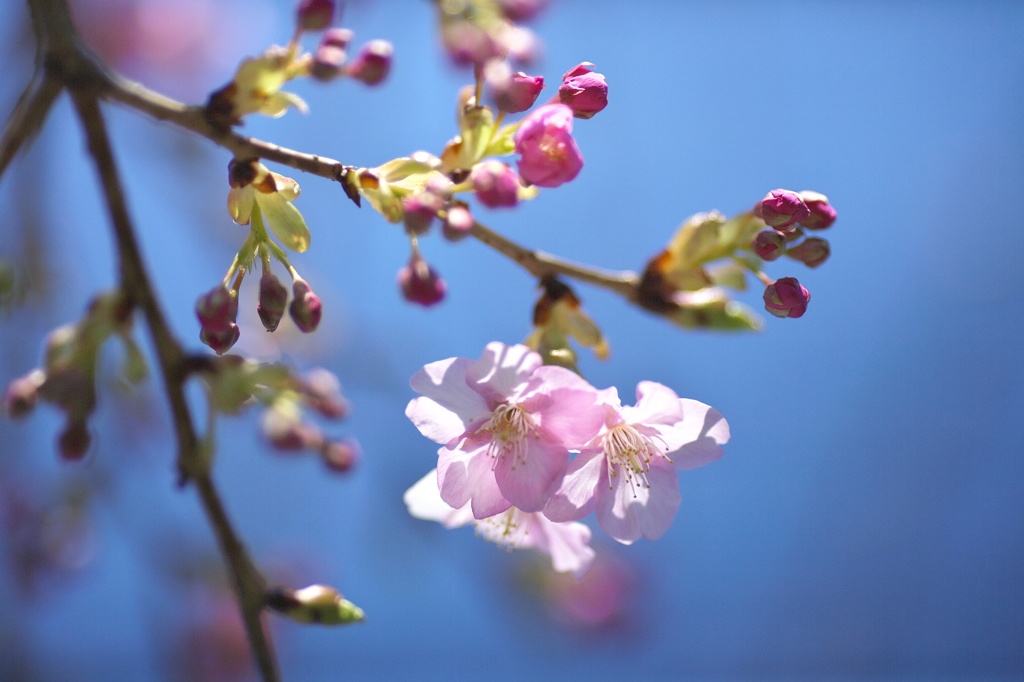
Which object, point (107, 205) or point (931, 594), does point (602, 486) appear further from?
point (931, 594)

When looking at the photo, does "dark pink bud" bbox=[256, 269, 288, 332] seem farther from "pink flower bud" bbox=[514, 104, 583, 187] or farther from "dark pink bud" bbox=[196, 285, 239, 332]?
"pink flower bud" bbox=[514, 104, 583, 187]

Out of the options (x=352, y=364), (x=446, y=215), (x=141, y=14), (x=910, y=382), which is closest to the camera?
(x=446, y=215)

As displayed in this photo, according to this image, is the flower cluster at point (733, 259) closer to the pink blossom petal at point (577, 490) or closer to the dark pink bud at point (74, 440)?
the pink blossom petal at point (577, 490)

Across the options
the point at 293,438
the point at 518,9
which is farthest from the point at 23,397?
the point at 518,9

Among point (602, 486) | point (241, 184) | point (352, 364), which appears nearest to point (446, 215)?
point (241, 184)

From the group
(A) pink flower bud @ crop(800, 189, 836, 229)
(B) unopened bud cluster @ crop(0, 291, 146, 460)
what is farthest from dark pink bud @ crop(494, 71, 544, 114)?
(B) unopened bud cluster @ crop(0, 291, 146, 460)
